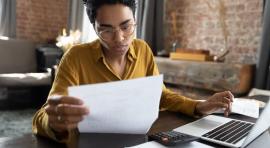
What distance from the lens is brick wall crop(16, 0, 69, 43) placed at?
16.3 ft

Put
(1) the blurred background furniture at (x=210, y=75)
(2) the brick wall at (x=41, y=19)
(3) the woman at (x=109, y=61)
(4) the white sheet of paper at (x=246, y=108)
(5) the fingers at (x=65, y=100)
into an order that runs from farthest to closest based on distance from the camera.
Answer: (2) the brick wall at (x=41, y=19) → (1) the blurred background furniture at (x=210, y=75) → (4) the white sheet of paper at (x=246, y=108) → (3) the woman at (x=109, y=61) → (5) the fingers at (x=65, y=100)

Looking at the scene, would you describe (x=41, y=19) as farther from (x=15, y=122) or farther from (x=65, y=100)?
(x=65, y=100)

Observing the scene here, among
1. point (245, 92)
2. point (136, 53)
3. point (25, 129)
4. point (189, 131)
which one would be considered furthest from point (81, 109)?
point (25, 129)

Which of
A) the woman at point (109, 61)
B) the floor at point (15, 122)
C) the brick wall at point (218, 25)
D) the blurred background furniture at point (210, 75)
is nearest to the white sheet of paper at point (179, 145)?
the woman at point (109, 61)

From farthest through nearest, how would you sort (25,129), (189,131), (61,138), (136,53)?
(25,129)
(136,53)
(189,131)
(61,138)

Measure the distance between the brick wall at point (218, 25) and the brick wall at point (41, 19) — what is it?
6.88ft

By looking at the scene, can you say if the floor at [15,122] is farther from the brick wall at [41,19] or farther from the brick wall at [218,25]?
the brick wall at [218,25]

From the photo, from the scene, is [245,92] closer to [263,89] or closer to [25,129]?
[263,89]

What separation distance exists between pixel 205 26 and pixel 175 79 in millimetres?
832

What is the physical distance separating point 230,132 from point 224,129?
0.03 metres

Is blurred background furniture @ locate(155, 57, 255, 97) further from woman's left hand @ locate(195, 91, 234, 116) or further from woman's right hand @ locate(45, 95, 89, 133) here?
woman's right hand @ locate(45, 95, 89, 133)

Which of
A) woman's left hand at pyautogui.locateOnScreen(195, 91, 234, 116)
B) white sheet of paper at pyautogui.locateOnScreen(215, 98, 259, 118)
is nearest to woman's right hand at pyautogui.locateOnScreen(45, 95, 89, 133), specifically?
woman's left hand at pyautogui.locateOnScreen(195, 91, 234, 116)

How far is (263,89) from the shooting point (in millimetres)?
2828

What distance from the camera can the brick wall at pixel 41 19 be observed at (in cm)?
498
